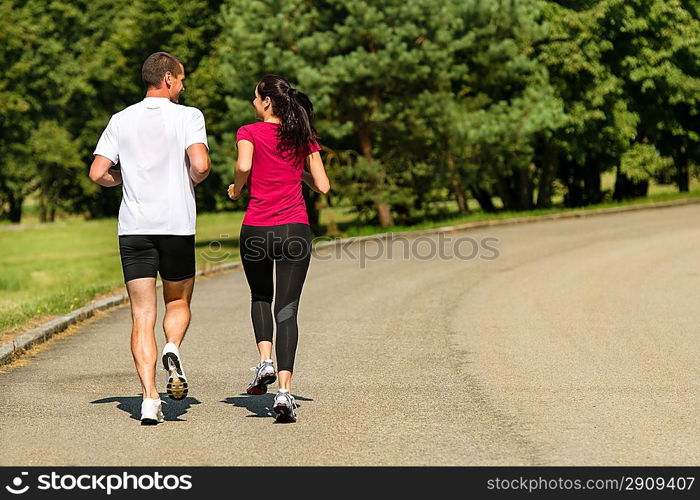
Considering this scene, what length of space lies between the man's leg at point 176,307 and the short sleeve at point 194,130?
85cm

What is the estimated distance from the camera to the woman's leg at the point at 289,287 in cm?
712

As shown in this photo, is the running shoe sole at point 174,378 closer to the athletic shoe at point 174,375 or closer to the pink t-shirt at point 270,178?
the athletic shoe at point 174,375

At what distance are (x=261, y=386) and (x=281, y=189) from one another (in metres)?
1.28

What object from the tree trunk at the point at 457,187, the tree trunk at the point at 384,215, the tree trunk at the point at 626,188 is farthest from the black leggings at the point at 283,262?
the tree trunk at the point at 626,188

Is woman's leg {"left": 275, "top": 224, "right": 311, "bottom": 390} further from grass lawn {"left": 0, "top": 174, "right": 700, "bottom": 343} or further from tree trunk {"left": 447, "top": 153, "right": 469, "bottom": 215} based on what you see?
tree trunk {"left": 447, "top": 153, "right": 469, "bottom": 215}

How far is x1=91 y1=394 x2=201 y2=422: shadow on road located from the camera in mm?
7348

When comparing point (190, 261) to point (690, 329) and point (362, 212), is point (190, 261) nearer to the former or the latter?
point (690, 329)

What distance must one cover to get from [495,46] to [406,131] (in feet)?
11.2

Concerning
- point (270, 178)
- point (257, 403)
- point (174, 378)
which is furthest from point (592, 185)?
point (174, 378)

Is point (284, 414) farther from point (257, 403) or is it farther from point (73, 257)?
point (73, 257)

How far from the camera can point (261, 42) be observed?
29.2m

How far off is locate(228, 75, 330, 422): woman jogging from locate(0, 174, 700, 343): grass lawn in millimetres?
4455

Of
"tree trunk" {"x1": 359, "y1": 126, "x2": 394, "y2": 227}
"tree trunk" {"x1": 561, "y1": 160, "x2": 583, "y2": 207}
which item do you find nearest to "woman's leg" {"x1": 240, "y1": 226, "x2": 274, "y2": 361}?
"tree trunk" {"x1": 359, "y1": 126, "x2": 394, "y2": 227}
